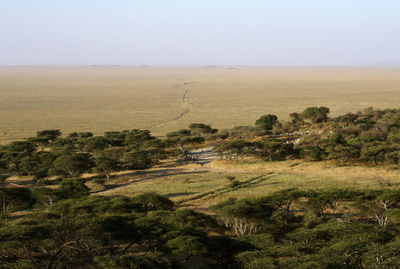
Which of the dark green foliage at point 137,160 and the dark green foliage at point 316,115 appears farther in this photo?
the dark green foliage at point 316,115

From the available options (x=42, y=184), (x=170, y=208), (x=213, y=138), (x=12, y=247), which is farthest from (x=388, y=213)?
(x=213, y=138)

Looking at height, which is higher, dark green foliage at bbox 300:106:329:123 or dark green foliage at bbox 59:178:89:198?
dark green foliage at bbox 300:106:329:123

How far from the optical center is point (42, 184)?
2744 cm

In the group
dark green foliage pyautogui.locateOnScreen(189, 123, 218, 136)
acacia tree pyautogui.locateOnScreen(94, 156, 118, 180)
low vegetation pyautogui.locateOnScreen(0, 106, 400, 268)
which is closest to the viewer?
low vegetation pyautogui.locateOnScreen(0, 106, 400, 268)

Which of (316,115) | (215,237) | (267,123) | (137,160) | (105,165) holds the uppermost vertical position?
(316,115)

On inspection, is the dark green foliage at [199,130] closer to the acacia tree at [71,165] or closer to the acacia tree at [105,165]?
the acacia tree at [105,165]

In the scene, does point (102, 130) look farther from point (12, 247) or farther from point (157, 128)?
point (12, 247)

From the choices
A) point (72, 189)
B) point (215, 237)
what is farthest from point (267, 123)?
point (215, 237)

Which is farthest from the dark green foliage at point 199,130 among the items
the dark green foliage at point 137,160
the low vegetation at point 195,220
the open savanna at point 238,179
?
the low vegetation at point 195,220

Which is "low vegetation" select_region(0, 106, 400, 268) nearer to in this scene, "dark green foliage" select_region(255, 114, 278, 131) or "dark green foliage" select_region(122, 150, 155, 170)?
"dark green foliage" select_region(122, 150, 155, 170)

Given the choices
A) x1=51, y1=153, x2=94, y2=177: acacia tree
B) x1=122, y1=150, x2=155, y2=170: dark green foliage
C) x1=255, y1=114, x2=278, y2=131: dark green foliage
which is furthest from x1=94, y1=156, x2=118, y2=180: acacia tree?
x1=255, y1=114, x2=278, y2=131: dark green foliage

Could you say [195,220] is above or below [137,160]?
above

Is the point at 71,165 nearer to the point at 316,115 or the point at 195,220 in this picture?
the point at 195,220

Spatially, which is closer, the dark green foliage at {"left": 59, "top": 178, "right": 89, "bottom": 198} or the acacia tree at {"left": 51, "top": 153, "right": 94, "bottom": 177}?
the dark green foliage at {"left": 59, "top": 178, "right": 89, "bottom": 198}
